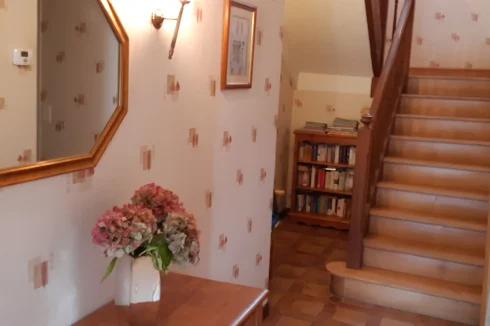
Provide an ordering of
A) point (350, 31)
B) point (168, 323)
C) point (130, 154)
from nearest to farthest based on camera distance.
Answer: point (168, 323)
point (130, 154)
point (350, 31)

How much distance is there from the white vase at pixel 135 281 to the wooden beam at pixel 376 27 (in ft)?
10.4

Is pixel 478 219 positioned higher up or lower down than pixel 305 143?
lower down

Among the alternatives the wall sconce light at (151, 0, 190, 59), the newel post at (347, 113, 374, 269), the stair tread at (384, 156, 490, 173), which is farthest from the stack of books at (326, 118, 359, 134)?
the wall sconce light at (151, 0, 190, 59)

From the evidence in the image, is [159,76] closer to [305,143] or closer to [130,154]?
[130,154]

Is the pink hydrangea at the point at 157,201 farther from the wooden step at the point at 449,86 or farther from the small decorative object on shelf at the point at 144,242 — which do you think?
the wooden step at the point at 449,86

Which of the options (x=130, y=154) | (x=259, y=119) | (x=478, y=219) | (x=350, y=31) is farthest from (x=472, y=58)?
(x=130, y=154)

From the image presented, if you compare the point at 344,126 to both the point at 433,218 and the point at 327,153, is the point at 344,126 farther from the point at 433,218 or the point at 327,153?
the point at 433,218

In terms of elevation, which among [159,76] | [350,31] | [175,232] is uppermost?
[350,31]

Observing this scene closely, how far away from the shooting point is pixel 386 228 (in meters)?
3.80

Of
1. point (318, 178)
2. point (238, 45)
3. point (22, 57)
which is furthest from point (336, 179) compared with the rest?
point (22, 57)

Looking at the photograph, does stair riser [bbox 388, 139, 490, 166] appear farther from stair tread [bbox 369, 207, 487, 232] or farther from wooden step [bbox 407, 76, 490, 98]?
wooden step [bbox 407, 76, 490, 98]

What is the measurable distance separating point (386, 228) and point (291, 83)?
217 centimetres

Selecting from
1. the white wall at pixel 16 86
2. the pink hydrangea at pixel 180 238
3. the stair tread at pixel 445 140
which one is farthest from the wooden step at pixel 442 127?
the white wall at pixel 16 86

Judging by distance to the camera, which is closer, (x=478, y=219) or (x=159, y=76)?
(x=159, y=76)
